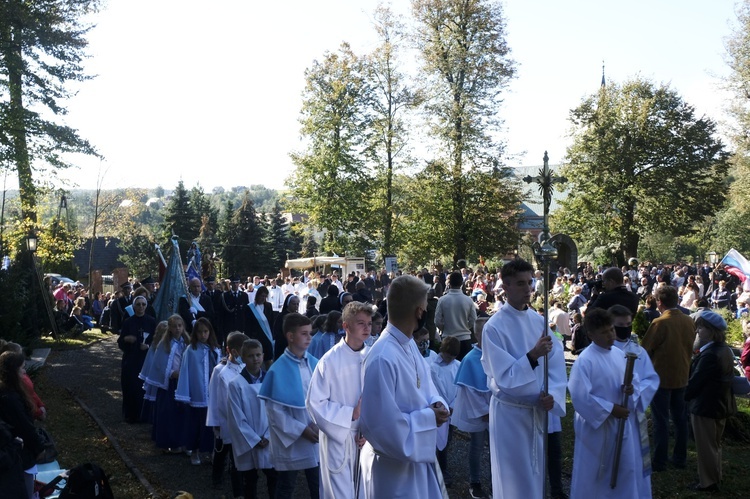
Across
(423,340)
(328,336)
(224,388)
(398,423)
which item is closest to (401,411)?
(398,423)

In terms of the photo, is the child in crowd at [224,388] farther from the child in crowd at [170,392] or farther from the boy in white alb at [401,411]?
the boy in white alb at [401,411]

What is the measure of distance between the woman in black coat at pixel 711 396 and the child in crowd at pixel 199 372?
549 centimetres

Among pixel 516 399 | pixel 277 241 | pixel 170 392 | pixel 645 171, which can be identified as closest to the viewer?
pixel 516 399

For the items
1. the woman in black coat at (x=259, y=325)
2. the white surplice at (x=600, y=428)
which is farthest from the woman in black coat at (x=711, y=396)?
the woman in black coat at (x=259, y=325)

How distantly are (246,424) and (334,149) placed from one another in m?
34.9

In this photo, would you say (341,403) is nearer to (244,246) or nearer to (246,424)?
(246,424)

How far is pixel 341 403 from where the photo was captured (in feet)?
18.7

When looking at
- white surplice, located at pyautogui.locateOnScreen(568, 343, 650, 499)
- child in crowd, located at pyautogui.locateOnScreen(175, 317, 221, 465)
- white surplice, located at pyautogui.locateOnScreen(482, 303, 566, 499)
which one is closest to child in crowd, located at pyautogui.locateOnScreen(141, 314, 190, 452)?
child in crowd, located at pyautogui.locateOnScreen(175, 317, 221, 465)

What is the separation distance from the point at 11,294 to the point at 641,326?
1180cm

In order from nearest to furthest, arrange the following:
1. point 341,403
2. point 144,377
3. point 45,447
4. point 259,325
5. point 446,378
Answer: point 341,403, point 45,447, point 446,378, point 144,377, point 259,325

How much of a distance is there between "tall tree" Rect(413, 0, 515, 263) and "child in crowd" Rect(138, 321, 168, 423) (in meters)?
28.4

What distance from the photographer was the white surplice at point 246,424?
697 cm

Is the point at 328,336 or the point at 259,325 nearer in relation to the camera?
the point at 328,336

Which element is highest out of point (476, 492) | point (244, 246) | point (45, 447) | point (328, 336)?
point (244, 246)
